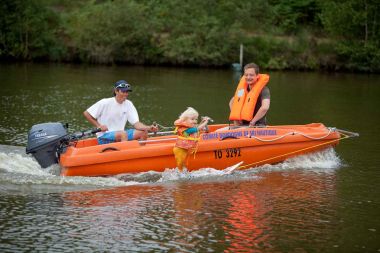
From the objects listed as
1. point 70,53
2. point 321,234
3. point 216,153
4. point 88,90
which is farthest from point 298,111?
point 70,53

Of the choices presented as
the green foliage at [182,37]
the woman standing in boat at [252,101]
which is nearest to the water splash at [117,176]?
the woman standing in boat at [252,101]

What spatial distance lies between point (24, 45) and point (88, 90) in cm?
1348

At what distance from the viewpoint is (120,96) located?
11305mm

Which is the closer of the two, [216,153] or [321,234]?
[321,234]

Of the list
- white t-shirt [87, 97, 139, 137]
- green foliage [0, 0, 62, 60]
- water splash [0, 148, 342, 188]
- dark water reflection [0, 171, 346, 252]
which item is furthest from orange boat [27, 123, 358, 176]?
green foliage [0, 0, 62, 60]

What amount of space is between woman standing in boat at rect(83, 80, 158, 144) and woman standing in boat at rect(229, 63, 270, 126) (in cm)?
205

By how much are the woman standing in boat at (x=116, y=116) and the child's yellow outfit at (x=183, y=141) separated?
472mm

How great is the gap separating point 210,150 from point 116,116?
161 cm

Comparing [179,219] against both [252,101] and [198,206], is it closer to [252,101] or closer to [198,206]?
[198,206]

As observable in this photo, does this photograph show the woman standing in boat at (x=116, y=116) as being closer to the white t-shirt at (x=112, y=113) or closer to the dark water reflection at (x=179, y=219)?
the white t-shirt at (x=112, y=113)

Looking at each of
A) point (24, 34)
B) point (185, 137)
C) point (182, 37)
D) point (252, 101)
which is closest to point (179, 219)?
point (185, 137)

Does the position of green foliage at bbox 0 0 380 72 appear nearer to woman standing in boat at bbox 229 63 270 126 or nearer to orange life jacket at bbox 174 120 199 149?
woman standing in boat at bbox 229 63 270 126

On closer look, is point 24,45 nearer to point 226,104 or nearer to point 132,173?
point 226,104

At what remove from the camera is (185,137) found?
11047mm
